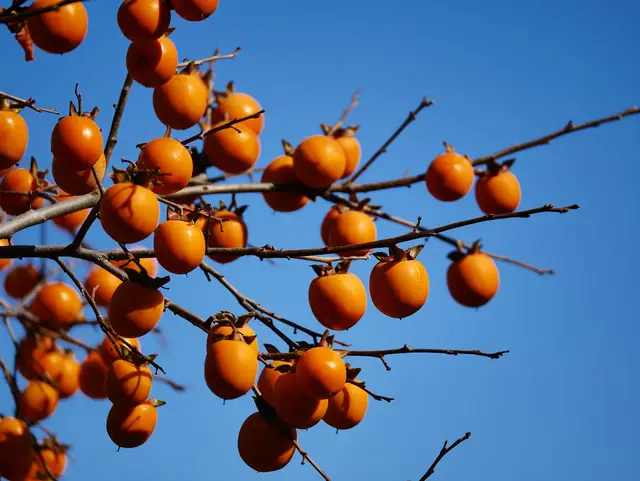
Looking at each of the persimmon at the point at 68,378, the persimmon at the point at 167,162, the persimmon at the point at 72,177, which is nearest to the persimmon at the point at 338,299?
the persimmon at the point at 167,162

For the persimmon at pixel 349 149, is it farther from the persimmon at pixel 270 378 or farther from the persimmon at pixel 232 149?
the persimmon at pixel 270 378

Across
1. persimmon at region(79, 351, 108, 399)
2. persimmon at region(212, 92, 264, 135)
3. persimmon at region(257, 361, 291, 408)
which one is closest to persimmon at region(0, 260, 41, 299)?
persimmon at region(79, 351, 108, 399)

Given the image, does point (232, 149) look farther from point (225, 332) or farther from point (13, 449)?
point (13, 449)

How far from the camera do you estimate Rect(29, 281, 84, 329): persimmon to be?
171 inches

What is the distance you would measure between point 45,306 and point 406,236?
2921 millimetres

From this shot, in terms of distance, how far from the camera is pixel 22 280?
4.81 m

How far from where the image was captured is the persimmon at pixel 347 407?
2.74 metres

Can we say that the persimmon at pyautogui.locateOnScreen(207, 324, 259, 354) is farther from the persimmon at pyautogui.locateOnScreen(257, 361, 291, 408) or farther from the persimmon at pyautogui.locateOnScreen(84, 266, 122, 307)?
the persimmon at pyautogui.locateOnScreen(84, 266, 122, 307)

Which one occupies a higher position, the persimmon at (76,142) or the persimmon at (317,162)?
the persimmon at (317,162)

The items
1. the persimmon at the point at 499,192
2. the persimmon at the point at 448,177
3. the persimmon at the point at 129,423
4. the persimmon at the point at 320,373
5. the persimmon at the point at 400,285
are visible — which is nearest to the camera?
the persimmon at the point at 320,373

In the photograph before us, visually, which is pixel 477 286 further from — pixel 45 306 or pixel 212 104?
pixel 45 306

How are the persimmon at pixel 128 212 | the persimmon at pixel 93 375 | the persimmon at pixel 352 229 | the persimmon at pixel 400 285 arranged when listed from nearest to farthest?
the persimmon at pixel 128 212 < the persimmon at pixel 400 285 < the persimmon at pixel 352 229 < the persimmon at pixel 93 375

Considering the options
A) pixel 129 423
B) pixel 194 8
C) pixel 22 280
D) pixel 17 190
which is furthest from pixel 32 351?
pixel 194 8

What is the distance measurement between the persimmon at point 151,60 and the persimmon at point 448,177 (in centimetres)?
145
